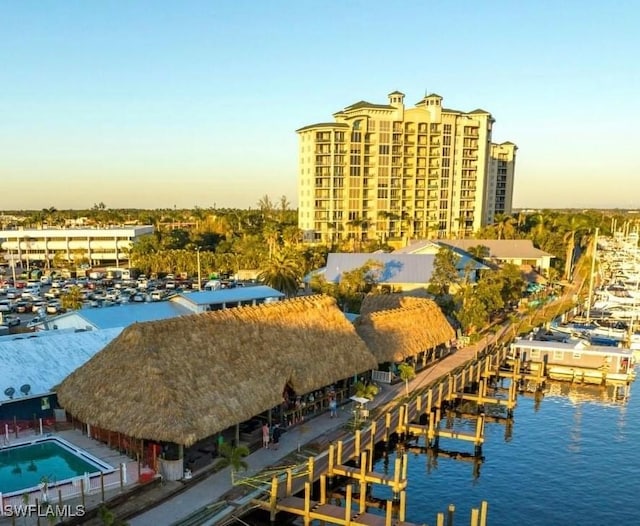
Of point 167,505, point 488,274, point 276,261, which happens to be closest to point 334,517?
point 167,505

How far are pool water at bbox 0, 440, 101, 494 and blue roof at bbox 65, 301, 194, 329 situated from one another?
13.8m

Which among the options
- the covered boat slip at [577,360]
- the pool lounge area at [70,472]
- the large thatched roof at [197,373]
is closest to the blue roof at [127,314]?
the large thatched roof at [197,373]

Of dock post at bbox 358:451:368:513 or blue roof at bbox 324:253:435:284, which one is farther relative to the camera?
blue roof at bbox 324:253:435:284

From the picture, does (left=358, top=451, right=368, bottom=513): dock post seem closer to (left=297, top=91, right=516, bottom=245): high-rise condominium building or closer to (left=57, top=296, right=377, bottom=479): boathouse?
(left=57, top=296, right=377, bottom=479): boathouse

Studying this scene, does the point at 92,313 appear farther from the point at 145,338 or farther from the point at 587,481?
the point at 587,481

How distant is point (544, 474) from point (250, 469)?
15832mm

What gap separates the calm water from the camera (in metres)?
24.7

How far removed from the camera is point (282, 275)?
57.7 m

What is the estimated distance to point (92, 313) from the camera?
4050 centimetres

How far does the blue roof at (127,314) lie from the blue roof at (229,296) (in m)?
1.34

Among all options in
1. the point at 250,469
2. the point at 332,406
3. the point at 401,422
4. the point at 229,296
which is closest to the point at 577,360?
the point at 401,422

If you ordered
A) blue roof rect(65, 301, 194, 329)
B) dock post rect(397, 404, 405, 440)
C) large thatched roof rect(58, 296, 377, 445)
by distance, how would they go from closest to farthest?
large thatched roof rect(58, 296, 377, 445), dock post rect(397, 404, 405, 440), blue roof rect(65, 301, 194, 329)

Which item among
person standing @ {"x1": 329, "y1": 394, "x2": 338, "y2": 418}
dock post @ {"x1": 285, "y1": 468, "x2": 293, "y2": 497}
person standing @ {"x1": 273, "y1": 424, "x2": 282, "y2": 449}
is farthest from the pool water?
person standing @ {"x1": 329, "y1": 394, "x2": 338, "y2": 418}

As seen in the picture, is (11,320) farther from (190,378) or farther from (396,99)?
(396,99)
